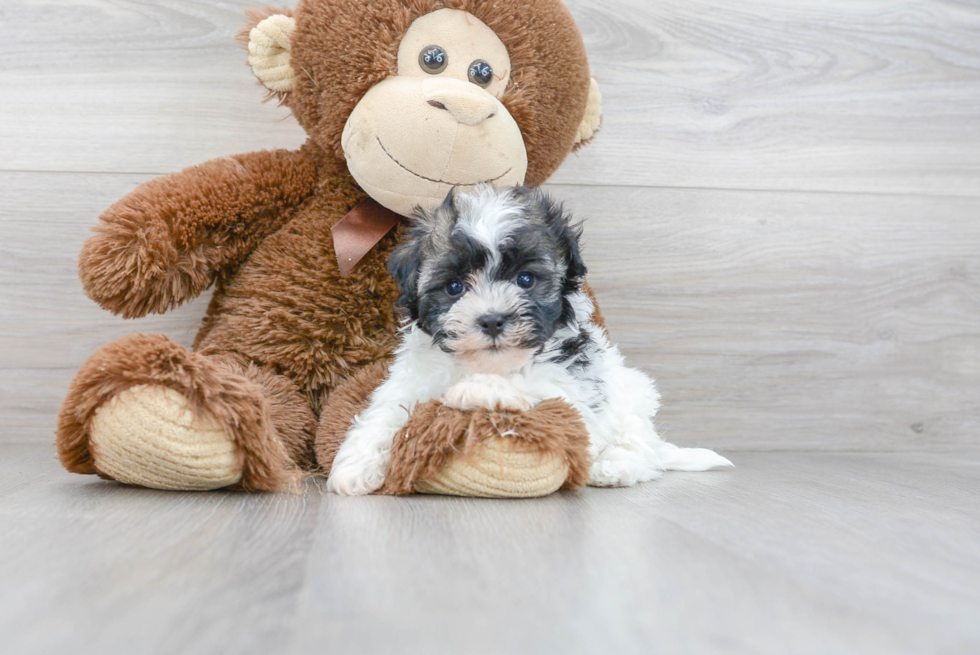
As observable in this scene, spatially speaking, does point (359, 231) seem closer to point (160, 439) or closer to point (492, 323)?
point (492, 323)

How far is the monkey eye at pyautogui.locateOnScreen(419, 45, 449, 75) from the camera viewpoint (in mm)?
1462

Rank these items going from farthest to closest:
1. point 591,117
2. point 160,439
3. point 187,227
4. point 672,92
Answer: point 672,92 < point 591,117 < point 187,227 < point 160,439

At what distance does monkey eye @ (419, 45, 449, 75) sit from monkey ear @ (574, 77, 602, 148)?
342 mm

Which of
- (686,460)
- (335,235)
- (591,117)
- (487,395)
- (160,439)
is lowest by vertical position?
(686,460)

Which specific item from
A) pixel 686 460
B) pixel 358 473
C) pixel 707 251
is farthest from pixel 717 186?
Answer: pixel 358 473

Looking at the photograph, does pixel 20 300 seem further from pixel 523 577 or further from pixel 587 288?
pixel 523 577

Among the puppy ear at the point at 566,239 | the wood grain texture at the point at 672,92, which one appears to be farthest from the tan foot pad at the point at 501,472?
the wood grain texture at the point at 672,92

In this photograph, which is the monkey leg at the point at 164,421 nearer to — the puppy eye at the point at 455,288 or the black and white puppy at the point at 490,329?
the black and white puppy at the point at 490,329

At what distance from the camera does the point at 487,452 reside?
3.98 feet

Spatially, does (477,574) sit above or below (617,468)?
above

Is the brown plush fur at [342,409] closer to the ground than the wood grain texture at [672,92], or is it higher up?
closer to the ground

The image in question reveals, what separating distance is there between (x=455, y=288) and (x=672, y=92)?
1041 mm

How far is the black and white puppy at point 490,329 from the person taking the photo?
1.27 metres

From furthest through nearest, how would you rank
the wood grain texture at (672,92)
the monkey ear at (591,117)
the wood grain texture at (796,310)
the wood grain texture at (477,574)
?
1. the wood grain texture at (796,310)
2. the wood grain texture at (672,92)
3. the monkey ear at (591,117)
4. the wood grain texture at (477,574)
